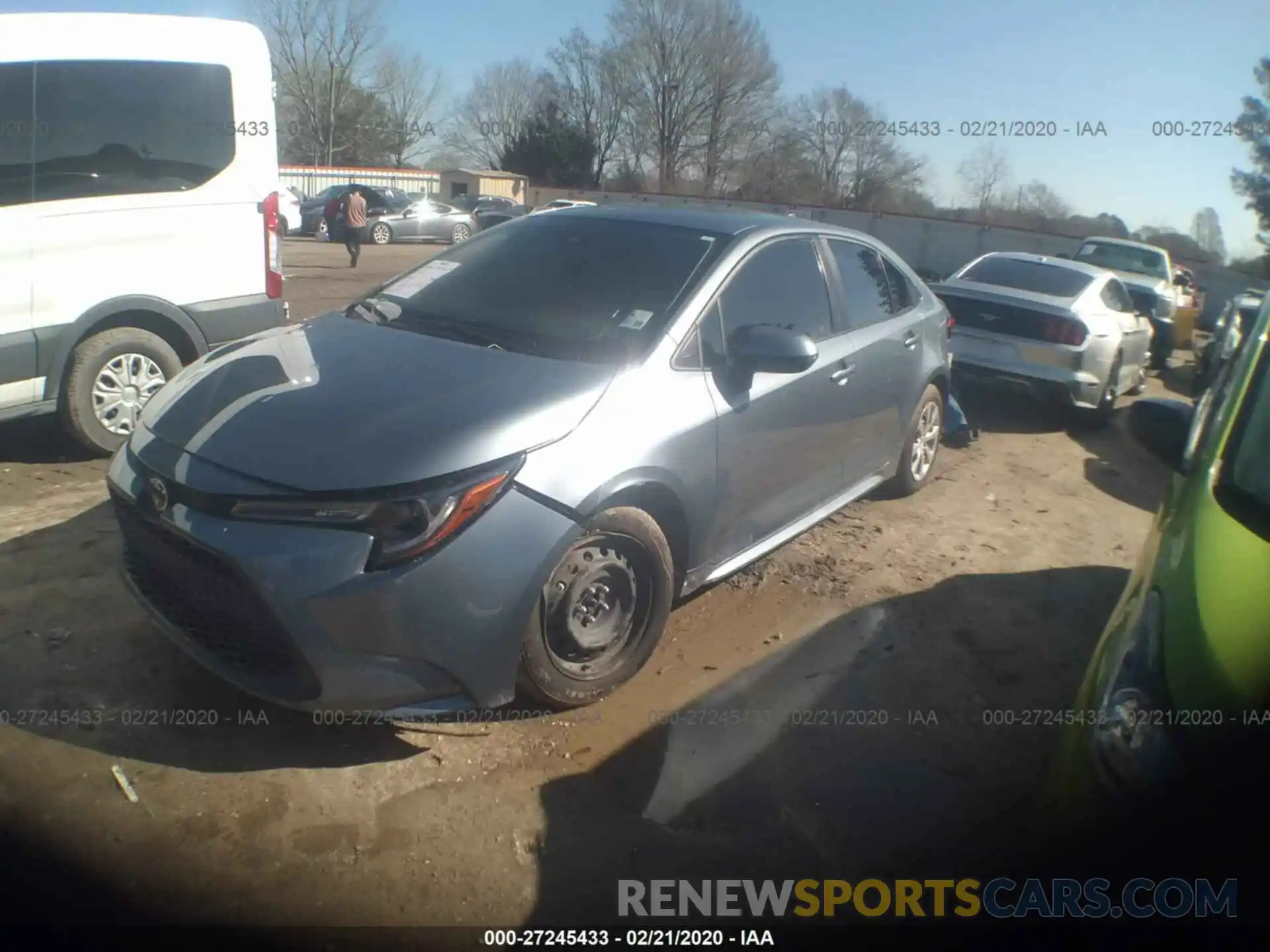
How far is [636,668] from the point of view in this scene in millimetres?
3527

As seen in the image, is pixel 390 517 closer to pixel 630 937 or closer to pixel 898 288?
Answer: pixel 630 937

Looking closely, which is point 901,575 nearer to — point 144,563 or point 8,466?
point 144,563

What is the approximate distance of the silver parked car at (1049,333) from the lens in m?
7.82

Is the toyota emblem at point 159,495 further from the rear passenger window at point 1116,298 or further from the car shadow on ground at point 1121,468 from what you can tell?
the rear passenger window at point 1116,298

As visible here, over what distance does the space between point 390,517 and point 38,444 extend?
14.1 feet

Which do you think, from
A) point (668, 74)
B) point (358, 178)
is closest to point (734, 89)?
point (668, 74)

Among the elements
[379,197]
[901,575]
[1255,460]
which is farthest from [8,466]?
[379,197]

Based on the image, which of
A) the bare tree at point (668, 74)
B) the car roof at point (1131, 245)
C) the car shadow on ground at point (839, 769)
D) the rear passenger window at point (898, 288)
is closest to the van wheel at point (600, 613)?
the car shadow on ground at point (839, 769)

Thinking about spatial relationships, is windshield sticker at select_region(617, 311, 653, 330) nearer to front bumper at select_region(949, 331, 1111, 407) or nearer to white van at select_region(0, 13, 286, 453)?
white van at select_region(0, 13, 286, 453)

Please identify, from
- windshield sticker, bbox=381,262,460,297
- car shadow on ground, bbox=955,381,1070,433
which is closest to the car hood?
windshield sticker, bbox=381,262,460,297

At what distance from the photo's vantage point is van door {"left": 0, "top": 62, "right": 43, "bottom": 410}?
4.96m

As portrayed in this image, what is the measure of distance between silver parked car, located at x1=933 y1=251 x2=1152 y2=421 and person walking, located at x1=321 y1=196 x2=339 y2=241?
1871 centimetres

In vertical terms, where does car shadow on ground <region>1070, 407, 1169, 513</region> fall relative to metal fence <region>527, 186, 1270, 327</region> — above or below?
below

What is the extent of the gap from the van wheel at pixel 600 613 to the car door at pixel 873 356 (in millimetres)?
1612
